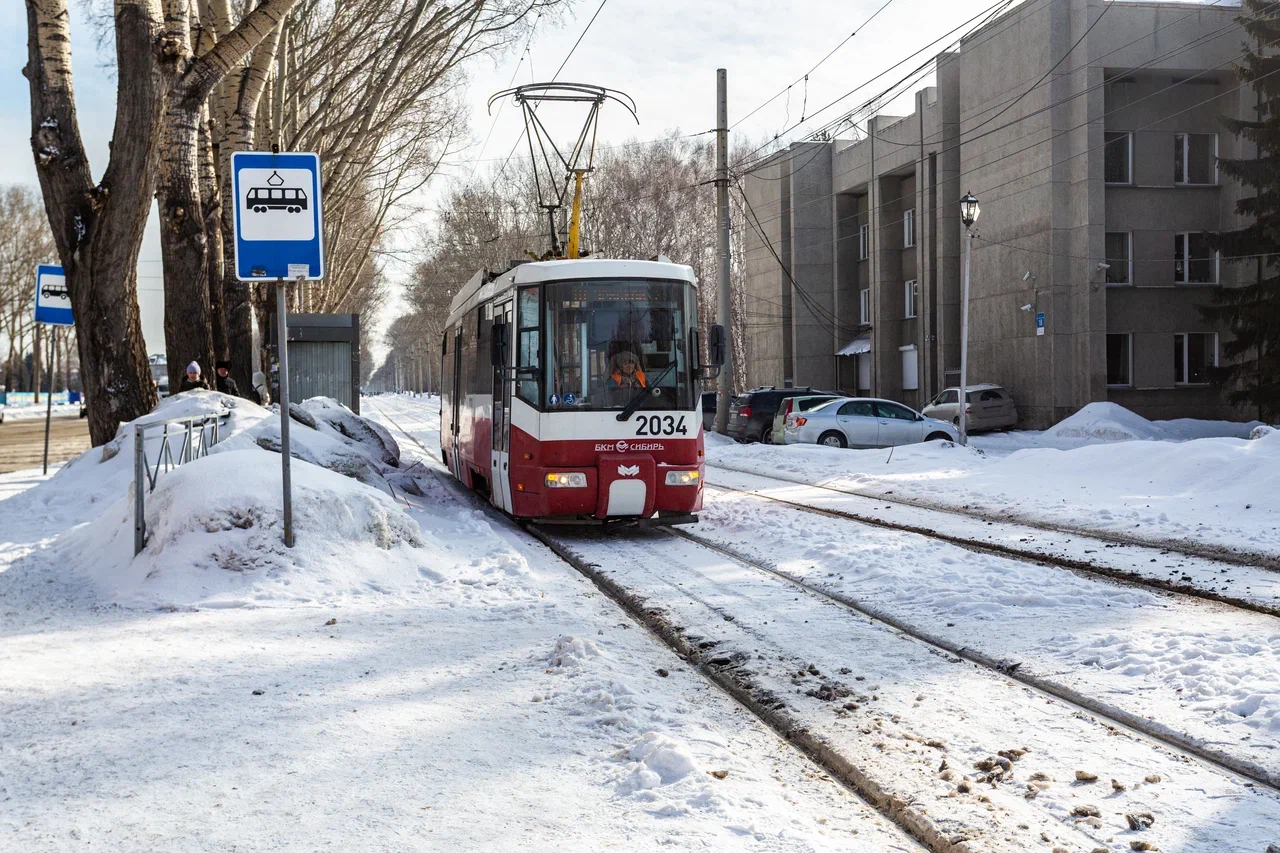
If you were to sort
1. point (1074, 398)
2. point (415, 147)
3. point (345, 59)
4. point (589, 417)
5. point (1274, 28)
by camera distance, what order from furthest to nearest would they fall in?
point (415, 147), point (1074, 398), point (1274, 28), point (345, 59), point (589, 417)

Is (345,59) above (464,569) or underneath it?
above

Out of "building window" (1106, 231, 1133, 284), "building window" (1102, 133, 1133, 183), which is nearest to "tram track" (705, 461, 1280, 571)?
"building window" (1106, 231, 1133, 284)

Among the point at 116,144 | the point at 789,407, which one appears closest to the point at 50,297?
the point at 116,144

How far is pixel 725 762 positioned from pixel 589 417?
731cm

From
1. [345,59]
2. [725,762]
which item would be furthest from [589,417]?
[345,59]

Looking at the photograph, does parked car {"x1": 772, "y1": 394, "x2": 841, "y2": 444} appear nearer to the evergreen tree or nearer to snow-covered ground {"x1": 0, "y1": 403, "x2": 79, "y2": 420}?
the evergreen tree

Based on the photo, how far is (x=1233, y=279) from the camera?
34469 millimetres

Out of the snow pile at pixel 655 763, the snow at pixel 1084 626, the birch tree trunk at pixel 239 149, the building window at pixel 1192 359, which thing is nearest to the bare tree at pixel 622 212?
the building window at pixel 1192 359

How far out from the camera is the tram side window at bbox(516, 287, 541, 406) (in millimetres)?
11805

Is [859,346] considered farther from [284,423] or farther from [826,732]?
[826,732]

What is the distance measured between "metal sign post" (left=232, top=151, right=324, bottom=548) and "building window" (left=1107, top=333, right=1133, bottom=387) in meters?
30.9

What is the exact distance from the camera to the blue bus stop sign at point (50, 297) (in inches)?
671

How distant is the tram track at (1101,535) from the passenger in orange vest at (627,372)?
4324mm

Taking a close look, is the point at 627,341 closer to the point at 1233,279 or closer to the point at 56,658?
the point at 56,658
